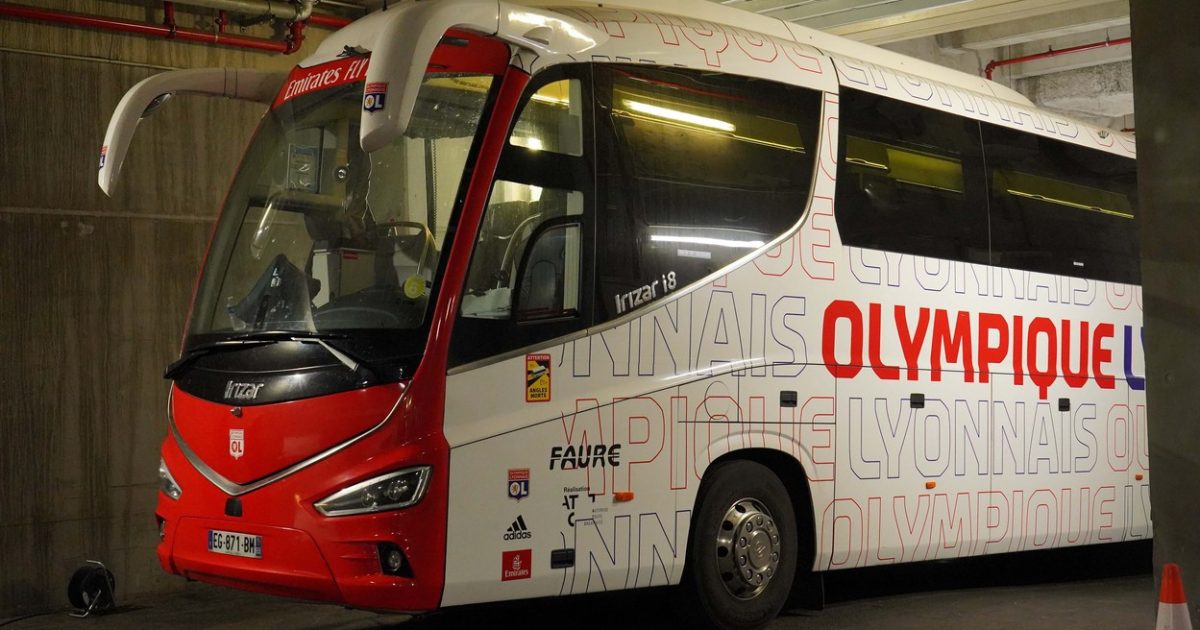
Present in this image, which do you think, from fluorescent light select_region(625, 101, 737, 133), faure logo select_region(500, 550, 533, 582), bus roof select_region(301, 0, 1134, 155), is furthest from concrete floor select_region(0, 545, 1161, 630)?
bus roof select_region(301, 0, 1134, 155)

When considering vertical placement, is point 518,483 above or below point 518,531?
above

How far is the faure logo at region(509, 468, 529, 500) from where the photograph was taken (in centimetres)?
681

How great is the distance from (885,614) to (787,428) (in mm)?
1715

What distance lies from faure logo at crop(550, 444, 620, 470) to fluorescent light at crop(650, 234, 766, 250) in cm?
115

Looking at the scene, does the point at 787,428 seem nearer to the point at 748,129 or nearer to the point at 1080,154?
the point at 748,129

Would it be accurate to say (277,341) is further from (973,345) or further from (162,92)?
(973,345)

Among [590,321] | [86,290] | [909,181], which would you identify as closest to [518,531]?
[590,321]

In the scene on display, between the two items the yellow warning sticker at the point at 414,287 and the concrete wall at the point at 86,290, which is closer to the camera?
the yellow warning sticker at the point at 414,287

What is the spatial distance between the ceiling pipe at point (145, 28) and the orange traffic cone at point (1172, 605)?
25.0ft

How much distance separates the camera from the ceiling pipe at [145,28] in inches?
372

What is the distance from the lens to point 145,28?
9.98m

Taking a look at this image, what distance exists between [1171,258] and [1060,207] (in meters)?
3.86

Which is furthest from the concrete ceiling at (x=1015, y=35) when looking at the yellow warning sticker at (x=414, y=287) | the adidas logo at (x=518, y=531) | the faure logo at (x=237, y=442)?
the faure logo at (x=237, y=442)

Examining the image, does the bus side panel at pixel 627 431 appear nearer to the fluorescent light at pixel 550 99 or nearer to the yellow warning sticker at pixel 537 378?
the yellow warning sticker at pixel 537 378
